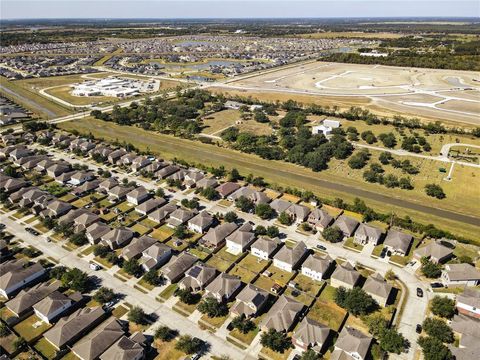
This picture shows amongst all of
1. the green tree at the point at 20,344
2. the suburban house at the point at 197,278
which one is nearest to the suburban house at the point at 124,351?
the green tree at the point at 20,344

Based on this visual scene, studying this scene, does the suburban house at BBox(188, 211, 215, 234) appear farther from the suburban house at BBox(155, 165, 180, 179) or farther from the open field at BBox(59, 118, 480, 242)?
the open field at BBox(59, 118, 480, 242)

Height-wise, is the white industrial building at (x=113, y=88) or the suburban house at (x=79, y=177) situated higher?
the white industrial building at (x=113, y=88)

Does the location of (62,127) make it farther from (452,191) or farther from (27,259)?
(452,191)

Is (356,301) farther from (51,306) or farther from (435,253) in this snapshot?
(51,306)

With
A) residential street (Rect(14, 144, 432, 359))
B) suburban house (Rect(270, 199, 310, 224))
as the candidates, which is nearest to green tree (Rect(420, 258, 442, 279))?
residential street (Rect(14, 144, 432, 359))

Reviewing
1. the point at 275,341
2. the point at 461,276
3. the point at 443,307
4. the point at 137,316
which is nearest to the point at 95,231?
the point at 137,316

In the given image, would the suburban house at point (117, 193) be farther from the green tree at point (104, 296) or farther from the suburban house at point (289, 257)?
the suburban house at point (289, 257)
